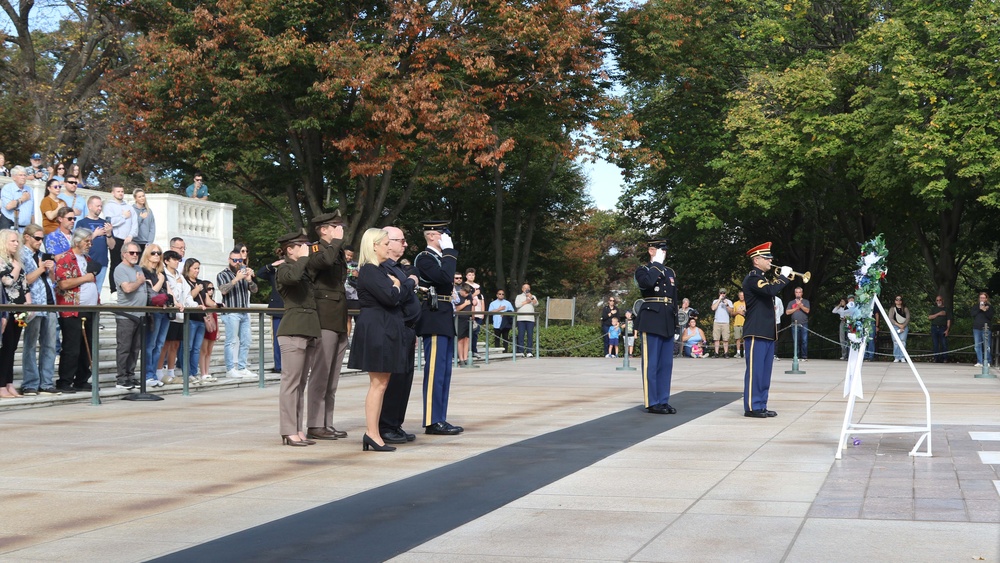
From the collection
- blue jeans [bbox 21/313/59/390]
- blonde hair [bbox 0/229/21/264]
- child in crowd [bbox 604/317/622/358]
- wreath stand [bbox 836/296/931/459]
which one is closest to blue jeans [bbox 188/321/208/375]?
blue jeans [bbox 21/313/59/390]

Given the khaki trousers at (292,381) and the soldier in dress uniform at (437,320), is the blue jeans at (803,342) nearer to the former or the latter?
the soldier in dress uniform at (437,320)

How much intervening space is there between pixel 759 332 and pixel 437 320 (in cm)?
403

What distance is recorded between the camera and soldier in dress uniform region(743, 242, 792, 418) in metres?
13.1

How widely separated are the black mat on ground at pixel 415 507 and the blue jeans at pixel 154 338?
5697 millimetres

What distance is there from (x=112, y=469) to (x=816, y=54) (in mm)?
29242

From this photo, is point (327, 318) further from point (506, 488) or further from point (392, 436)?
point (506, 488)

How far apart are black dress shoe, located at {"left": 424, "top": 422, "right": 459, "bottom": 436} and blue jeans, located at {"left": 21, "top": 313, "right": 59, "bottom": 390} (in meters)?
5.27

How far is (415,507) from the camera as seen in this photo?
7.36 meters

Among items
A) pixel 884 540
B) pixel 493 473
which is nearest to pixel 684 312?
pixel 493 473

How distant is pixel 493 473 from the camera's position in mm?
8805

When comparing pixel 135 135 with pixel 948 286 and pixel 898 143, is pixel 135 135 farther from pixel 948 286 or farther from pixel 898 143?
pixel 948 286

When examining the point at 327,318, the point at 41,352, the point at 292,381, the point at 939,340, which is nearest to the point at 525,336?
the point at 939,340

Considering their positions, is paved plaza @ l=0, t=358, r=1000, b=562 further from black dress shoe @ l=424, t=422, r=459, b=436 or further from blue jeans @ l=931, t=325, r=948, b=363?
blue jeans @ l=931, t=325, r=948, b=363

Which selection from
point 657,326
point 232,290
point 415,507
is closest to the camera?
point 415,507
